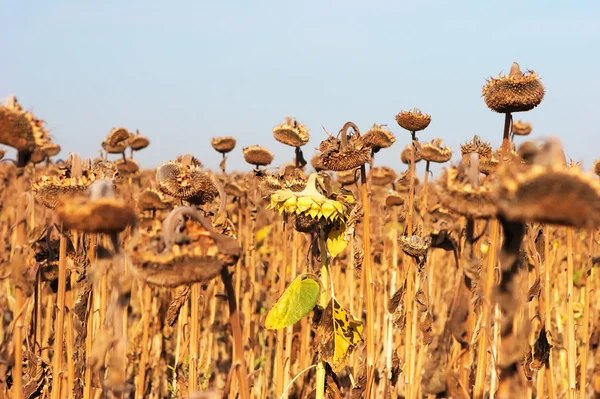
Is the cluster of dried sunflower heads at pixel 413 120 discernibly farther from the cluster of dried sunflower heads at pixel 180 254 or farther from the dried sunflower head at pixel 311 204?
the cluster of dried sunflower heads at pixel 180 254

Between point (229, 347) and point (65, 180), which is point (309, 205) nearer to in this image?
point (65, 180)

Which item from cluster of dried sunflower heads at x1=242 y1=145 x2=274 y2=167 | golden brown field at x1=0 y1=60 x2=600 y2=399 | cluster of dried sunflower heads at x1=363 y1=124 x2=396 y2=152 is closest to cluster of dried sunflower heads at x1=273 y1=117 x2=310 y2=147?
golden brown field at x1=0 y1=60 x2=600 y2=399

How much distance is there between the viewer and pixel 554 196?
1.53m

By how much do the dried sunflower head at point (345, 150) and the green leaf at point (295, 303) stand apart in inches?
24.3

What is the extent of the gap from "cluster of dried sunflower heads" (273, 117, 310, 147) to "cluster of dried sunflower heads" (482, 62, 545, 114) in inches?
83.4

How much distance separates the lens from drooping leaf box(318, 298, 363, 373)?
3.16m

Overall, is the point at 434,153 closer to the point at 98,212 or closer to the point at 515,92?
the point at 515,92

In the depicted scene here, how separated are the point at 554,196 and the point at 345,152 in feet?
6.12

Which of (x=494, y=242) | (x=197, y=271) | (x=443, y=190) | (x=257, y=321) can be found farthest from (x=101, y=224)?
(x=257, y=321)

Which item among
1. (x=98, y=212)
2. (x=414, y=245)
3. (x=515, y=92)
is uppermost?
(x=515, y=92)

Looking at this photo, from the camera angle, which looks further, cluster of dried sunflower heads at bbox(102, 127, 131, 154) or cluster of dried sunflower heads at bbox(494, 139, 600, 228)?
cluster of dried sunflower heads at bbox(102, 127, 131, 154)

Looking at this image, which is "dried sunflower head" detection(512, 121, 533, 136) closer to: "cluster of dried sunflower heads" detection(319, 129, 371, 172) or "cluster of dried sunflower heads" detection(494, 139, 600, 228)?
"cluster of dried sunflower heads" detection(319, 129, 371, 172)

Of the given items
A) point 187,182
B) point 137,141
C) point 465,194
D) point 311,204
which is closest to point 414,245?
point 311,204

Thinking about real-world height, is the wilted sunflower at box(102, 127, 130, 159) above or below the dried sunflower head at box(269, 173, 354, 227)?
above
